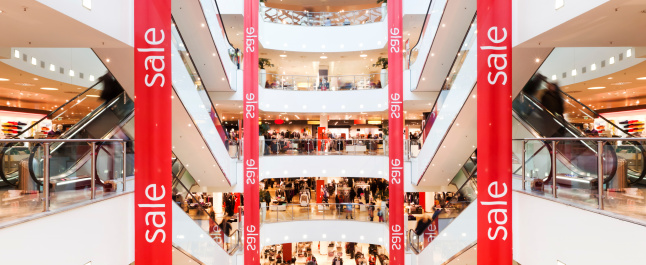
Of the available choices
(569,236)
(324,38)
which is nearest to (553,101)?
(569,236)

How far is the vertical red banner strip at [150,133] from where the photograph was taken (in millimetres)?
4652

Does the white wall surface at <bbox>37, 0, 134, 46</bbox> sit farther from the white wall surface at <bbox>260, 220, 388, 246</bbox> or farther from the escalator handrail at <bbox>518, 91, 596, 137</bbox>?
the white wall surface at <bbox>260, 220, 388, 246</bbox>

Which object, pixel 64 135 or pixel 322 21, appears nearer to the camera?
pixel 64 135

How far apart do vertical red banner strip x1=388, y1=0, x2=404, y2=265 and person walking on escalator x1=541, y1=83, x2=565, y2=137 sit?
3.64 m

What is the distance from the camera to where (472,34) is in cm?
748

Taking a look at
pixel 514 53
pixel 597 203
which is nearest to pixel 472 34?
pixel 514 53

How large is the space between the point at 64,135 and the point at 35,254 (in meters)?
4.58

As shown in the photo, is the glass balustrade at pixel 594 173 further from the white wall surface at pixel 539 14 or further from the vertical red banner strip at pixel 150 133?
the vertical red banner strip at pixel 150 133

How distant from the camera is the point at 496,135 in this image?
4.44 meters

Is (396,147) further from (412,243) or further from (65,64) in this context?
(65,64)

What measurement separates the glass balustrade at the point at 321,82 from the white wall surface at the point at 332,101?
0.25 metres

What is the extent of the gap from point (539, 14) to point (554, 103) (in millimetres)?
4191

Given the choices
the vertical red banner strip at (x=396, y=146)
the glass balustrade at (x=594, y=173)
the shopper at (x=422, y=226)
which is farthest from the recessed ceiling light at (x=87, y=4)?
the shopper at (x=422, y=226)

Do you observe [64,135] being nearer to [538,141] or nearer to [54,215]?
[54,215]
